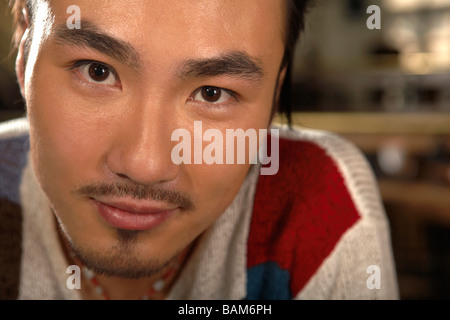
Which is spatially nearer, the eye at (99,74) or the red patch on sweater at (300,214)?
the eye at (99,74)

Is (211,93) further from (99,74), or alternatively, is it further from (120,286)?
(120,286)

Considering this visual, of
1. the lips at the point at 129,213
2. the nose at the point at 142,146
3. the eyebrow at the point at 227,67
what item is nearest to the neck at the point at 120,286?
the lips at the point at 129,213

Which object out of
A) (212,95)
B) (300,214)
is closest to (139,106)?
(212,95)

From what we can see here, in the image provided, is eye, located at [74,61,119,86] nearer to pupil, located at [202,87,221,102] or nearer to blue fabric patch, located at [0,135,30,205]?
pupil, located at [202,87,221,102]

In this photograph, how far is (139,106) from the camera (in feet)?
2.48

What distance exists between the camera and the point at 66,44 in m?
0.78

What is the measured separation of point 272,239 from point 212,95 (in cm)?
47

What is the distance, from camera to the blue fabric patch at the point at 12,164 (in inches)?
45.0

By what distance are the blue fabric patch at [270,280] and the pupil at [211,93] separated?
482 mm

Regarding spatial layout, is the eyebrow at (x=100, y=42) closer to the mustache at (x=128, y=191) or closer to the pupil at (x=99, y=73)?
the pupil at (x=99, y=73)

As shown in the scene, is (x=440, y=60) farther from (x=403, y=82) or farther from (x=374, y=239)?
(x=374, y=239)

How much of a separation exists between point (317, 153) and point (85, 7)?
72cm
